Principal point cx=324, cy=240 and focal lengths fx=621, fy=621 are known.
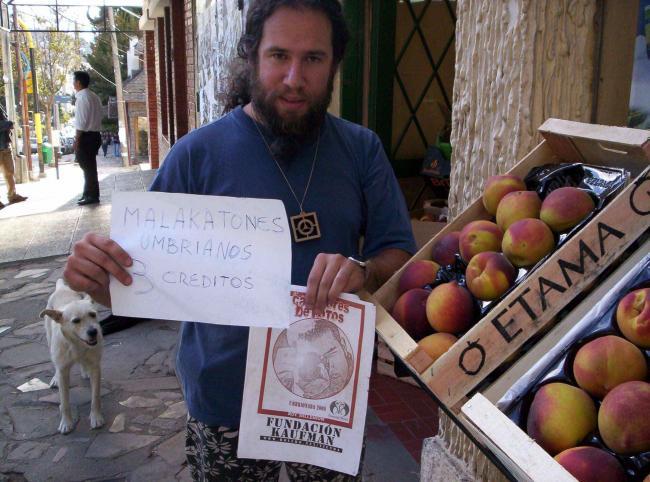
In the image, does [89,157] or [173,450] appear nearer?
[173,450]

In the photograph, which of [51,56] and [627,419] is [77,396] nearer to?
[627,419]

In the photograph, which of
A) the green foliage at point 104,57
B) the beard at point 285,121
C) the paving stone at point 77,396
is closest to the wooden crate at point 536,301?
the beard at point 285,121

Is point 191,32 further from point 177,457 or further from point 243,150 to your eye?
point 243,150

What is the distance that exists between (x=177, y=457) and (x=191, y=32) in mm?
7400

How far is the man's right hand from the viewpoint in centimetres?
143

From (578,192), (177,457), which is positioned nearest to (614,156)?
(578,192)

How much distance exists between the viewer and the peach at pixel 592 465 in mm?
915

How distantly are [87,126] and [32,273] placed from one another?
14.0 ft

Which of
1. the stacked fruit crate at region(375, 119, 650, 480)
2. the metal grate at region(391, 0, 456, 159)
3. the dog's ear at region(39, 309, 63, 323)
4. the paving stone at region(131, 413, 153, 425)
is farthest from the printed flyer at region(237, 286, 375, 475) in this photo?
the metal grate at region(391, 0, 456, 159)

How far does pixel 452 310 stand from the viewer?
126 cm

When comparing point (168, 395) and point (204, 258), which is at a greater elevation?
point (204, 258)

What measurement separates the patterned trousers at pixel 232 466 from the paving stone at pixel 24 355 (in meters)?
3.76

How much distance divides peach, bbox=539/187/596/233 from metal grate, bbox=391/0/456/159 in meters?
3.78

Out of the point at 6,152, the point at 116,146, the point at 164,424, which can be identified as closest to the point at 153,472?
the point at 164,424
